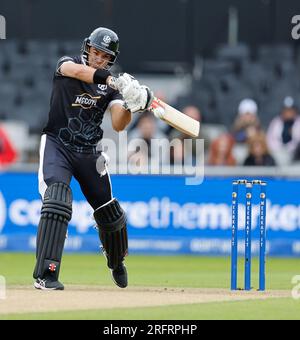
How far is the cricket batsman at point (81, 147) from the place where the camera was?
29.4 feet

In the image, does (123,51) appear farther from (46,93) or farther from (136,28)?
(46,93)

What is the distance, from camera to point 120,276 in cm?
990

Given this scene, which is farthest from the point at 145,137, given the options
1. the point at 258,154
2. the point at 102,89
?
the point at 102,89

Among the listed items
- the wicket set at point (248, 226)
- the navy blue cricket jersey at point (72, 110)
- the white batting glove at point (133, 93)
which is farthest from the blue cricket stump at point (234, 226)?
the navy blue cricket jersey at point (72, 110)

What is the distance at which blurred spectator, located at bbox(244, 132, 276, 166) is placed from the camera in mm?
15773

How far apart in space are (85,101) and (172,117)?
0.87 m

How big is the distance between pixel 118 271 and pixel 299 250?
18.0ft

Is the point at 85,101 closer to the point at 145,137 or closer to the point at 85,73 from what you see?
the point at 85,73

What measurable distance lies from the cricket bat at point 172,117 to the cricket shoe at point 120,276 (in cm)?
156

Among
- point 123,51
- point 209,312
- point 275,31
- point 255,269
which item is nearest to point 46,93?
point 123,51

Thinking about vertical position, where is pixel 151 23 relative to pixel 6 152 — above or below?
above

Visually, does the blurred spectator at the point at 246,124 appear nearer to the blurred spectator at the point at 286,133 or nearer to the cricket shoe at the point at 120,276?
the blurred spectator at the point at 286,133

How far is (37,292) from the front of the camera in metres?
9.09

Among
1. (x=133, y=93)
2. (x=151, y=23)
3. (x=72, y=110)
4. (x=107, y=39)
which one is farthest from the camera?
(x=151, y=23)
